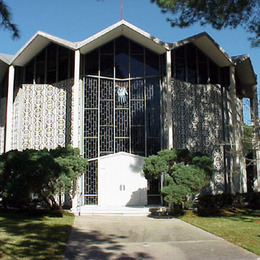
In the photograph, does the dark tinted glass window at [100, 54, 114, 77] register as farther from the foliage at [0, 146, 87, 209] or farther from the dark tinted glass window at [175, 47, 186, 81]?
the foliage at [0, 146, 87, 209]

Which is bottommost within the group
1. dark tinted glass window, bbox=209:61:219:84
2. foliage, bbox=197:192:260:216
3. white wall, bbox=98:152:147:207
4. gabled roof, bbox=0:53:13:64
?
foliage, bbox=197:192:260:216

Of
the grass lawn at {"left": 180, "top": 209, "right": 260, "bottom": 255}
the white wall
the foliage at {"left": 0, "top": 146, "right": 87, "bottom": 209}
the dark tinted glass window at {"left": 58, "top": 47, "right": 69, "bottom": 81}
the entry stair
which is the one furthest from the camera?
the dark tinted glass window at {"left": 58, "top": 47, "right": 69, "bottom": 81}

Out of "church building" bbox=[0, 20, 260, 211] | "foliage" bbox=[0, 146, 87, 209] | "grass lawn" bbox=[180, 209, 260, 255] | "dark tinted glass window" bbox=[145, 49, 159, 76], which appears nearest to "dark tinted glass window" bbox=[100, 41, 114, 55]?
Answer: "church building" bbox=[0, 20, 260, 211]

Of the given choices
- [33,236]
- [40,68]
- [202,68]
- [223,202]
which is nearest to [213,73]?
[202,68]

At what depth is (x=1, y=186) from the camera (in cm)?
1157

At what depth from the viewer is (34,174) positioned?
1138 cm

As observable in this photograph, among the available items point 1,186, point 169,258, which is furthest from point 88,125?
point 169,258

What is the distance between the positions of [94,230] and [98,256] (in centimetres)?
307

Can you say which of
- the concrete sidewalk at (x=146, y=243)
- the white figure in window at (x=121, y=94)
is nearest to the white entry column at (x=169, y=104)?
the white figure in window at (x=121, y=94)

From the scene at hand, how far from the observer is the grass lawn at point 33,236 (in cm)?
654

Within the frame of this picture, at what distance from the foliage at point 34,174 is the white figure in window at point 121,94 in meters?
4.30

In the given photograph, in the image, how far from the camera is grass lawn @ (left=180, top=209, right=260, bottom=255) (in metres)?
7.75

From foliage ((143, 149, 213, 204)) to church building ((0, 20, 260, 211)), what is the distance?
1.87 metres

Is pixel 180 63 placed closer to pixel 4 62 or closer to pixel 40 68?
pixel 40 68
